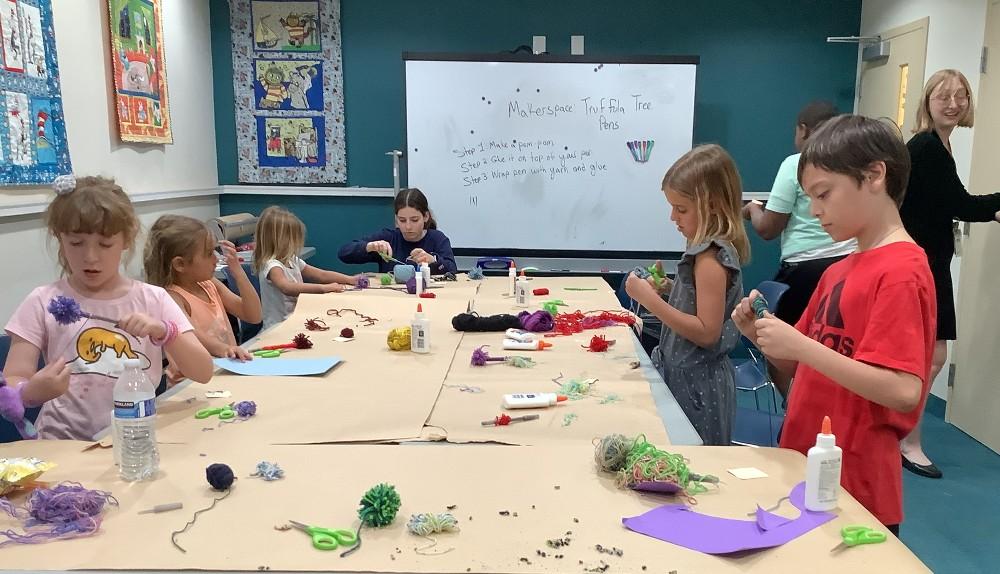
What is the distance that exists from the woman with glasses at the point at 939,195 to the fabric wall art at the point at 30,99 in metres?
3.52

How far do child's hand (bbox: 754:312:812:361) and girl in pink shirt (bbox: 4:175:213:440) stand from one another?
1232mm

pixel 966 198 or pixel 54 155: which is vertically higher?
pixel 54 155

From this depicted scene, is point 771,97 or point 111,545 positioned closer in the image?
point 111,545

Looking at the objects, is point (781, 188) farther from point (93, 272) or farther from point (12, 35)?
point (12, 35)

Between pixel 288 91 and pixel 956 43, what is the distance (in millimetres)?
3936

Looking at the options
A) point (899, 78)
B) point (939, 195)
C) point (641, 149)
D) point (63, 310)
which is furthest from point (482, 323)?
point (899, 78)

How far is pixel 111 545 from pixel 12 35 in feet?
8.24

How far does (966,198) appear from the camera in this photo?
283cm

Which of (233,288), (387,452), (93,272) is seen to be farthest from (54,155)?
(387,452)

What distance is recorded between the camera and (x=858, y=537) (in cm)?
93

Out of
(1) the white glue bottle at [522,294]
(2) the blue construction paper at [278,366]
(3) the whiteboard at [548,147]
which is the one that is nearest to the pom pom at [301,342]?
(2) the blue construction paper at [278,366]

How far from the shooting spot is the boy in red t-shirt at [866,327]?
112 centimetres

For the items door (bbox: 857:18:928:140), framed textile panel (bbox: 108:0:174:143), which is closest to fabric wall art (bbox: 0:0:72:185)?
framed textile panel (bbox: 108:0:174:143)

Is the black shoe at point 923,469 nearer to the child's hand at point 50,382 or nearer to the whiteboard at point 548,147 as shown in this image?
the whiteboard at point 548,147
